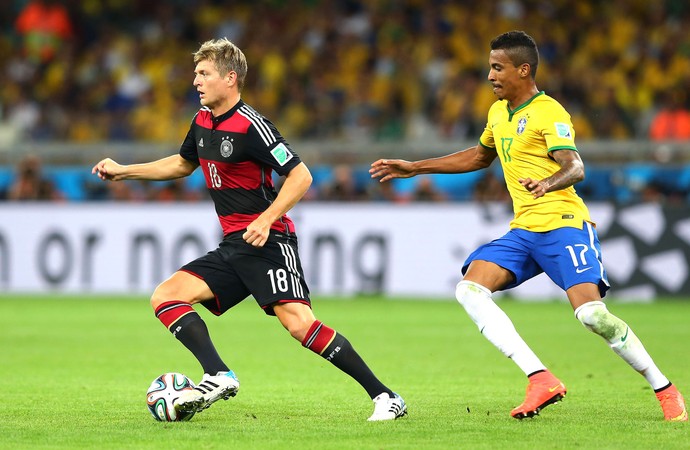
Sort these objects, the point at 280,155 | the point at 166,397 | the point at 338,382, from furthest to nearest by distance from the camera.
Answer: the point at 338,382, the point at 280,155, the point at 166,397

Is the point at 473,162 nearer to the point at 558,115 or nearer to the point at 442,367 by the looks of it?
the point at 558,115

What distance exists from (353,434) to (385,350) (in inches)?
203

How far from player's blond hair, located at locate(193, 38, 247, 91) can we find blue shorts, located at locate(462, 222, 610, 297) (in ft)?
6.21

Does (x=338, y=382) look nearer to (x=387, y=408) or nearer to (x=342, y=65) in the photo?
(x=387, y=408)

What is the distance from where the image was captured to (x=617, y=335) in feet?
23.2

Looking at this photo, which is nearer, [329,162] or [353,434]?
[353,434]

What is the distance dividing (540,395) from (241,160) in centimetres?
225

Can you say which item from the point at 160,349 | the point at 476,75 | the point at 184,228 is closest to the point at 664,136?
the point at 476,75

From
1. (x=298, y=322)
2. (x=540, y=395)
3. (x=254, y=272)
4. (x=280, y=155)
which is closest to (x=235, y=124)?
(x=280, y=155)

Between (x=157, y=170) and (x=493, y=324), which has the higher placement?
(x=157, y=170)

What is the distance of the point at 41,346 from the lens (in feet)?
39.0

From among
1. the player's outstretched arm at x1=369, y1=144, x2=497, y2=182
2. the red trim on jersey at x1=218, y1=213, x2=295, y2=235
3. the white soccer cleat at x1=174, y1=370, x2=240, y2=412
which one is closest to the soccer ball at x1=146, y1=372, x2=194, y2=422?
the white soccer cleat at x1=174, y1=370, x2=240, y2=412

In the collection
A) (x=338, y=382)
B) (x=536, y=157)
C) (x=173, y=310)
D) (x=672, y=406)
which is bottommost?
(x=338, y=382)

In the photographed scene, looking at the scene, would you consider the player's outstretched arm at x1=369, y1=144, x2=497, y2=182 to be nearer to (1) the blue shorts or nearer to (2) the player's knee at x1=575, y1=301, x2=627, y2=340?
(1) the blue shorts
